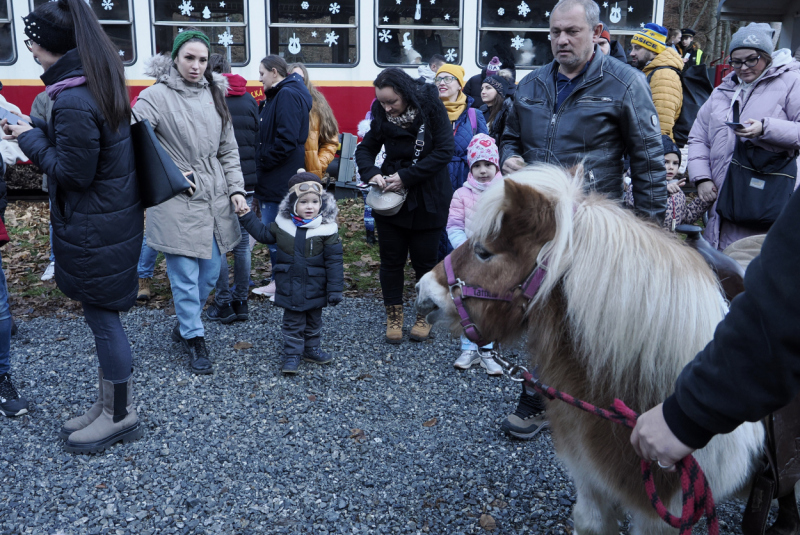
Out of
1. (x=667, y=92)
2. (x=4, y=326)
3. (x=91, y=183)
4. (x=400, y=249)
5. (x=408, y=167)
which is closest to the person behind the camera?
(x=91, y=183)

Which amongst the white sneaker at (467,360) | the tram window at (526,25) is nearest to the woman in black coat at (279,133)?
the white sneaker at (467,360)

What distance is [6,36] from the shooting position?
866 centimetres

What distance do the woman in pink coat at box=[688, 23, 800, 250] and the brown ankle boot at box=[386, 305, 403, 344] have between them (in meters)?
2.45

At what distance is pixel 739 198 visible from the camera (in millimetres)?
3912

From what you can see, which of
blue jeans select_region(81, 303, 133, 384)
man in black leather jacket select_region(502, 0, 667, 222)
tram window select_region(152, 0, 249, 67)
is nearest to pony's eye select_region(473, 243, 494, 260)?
man in black leather jacket select_region(502, 0, 667, 222)

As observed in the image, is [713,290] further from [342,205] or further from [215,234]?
[342,205]

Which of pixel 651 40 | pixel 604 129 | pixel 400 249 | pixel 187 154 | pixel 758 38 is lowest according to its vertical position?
pixel 400 249

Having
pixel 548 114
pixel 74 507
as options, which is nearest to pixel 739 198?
pixel 548 114

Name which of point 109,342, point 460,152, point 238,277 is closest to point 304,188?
point 238,277

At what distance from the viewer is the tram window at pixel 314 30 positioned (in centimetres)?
878

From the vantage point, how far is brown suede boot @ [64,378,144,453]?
336 centimetres

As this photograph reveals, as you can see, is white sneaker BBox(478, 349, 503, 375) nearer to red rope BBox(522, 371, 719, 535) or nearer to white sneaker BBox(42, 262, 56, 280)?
red rope BBox(522, 371, 719, 535)

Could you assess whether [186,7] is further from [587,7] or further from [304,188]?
[587,7]

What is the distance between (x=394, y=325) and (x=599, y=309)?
353 cm
